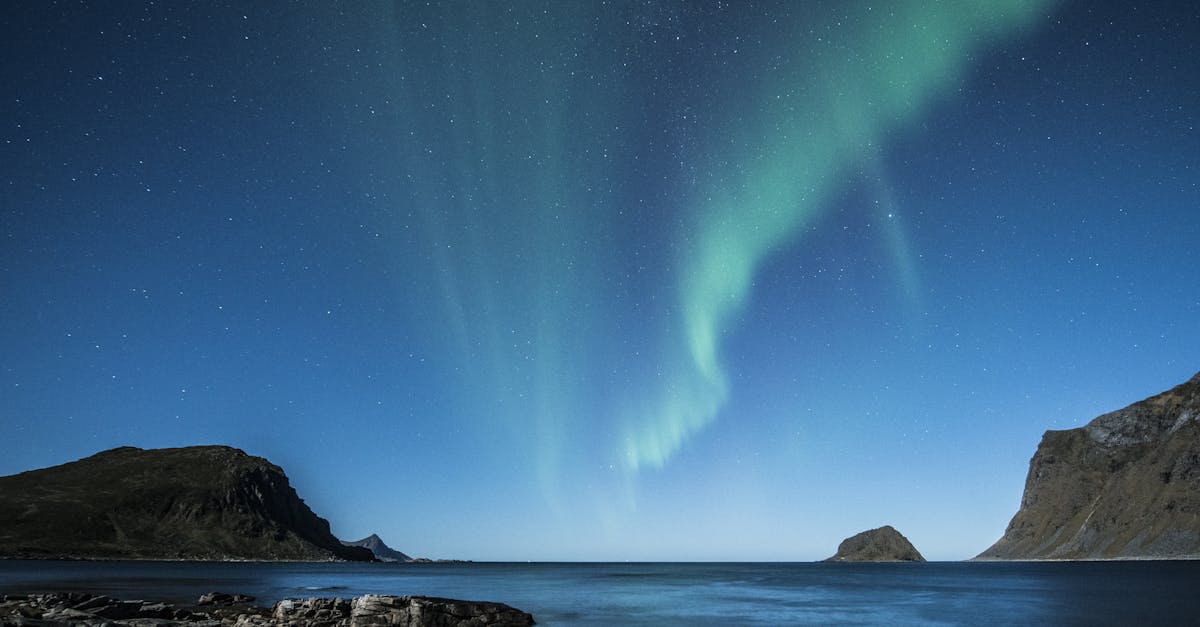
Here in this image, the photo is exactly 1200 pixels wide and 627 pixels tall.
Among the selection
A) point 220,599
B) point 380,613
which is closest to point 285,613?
point 380,613

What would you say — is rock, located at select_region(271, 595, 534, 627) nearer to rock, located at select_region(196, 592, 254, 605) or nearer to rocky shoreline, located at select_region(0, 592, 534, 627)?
rocky shoreline, located at select_region(0, 592, 534, 627)

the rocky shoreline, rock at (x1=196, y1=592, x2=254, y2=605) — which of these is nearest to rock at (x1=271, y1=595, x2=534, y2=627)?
the rocky shoreline

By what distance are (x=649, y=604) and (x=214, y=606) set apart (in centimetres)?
4733

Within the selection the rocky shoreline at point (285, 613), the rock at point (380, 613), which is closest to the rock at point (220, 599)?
the rocky shoreline at point (285, 613)

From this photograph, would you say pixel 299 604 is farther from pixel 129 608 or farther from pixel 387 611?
pixel 129 608

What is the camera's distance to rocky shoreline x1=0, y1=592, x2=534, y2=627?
43.1m

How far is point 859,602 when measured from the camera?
293ft

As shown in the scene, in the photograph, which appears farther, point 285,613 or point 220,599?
point 220,599

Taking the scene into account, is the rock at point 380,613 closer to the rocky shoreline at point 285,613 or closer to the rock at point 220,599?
the rocky shoreline at point 285,613

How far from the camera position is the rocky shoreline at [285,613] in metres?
43.1

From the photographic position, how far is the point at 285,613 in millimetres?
45938

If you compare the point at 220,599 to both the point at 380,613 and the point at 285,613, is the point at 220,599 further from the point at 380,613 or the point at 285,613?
the point at 380,613

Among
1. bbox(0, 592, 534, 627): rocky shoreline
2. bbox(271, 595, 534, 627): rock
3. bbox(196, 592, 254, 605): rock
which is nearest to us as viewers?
bbox(0, 592, 534, 627): rocky shoreline

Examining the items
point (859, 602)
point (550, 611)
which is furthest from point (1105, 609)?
point (550, 611)
